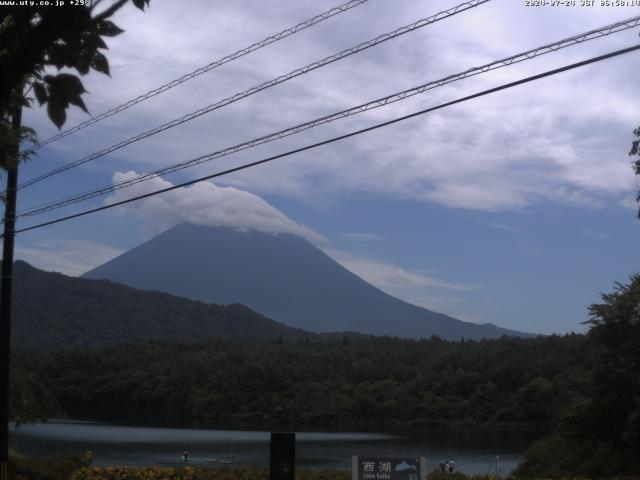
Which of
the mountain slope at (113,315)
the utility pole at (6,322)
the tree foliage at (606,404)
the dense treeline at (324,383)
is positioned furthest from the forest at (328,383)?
the mountain slope at (113,315)

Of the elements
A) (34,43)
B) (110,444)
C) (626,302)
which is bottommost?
(110,444)

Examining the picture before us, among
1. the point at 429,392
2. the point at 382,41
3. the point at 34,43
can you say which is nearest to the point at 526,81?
the point at 382,41

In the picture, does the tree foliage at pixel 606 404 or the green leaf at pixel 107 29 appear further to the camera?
the tree foliage at pixel 606 404

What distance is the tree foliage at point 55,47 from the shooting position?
3.30 m

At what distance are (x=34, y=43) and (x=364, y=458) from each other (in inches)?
332

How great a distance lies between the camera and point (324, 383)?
73000 millimetres

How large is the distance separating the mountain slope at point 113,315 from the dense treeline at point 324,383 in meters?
72.0

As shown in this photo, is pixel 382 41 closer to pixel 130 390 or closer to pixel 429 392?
pixel 429 392

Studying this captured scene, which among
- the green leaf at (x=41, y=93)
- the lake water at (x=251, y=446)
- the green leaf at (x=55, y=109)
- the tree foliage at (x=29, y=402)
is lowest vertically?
the lake water at (x=251, y=446)

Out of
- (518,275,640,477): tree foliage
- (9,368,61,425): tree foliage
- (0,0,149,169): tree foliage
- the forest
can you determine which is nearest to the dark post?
(0,0,149,169): tree foliage

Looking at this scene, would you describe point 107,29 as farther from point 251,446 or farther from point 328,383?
point 328,383

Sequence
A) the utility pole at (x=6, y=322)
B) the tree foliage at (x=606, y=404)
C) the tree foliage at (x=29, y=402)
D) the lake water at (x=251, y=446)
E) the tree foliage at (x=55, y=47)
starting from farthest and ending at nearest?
the lake water at (x=251, y=446)
the tree foliage at (x=606, y=404)
the tree foliage at (x=29, y=402)
the utility pole at (x=6, y=322)
the tree foliage at (x=55, y=47)

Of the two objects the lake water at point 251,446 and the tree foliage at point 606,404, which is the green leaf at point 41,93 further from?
the lake water at point 251,446

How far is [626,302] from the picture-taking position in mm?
25234
